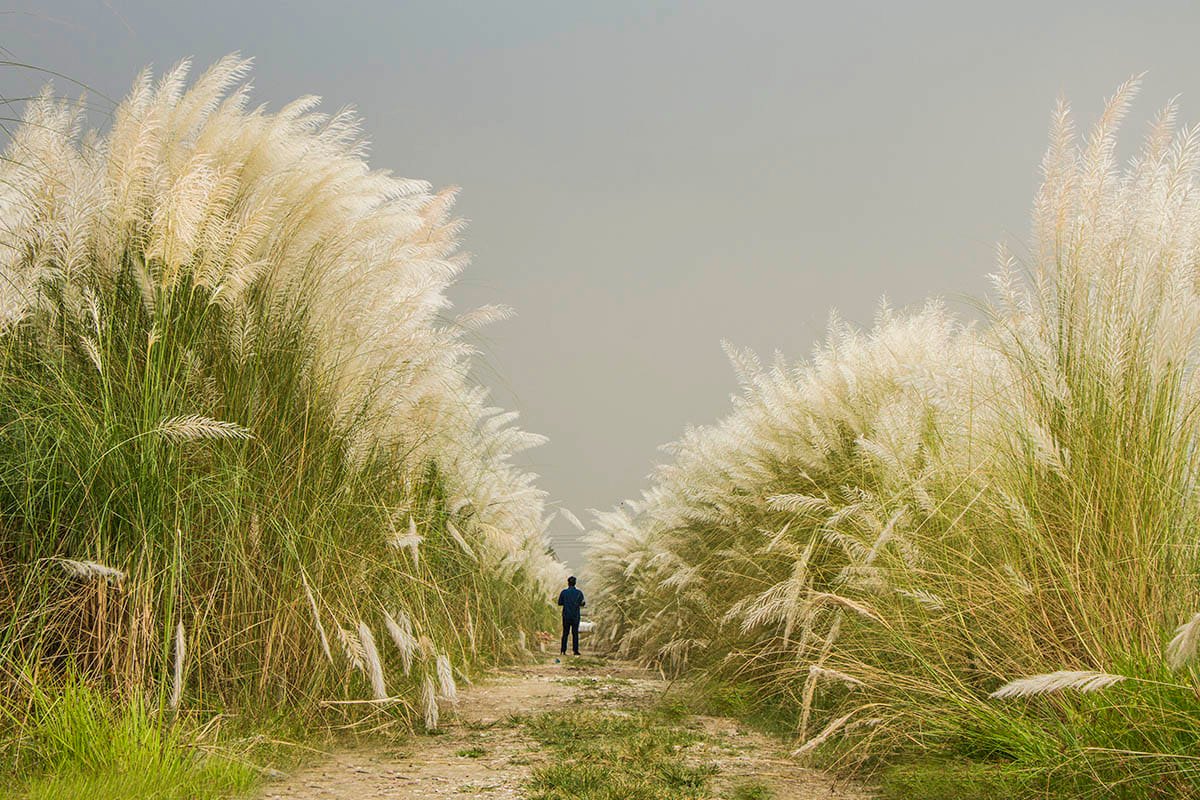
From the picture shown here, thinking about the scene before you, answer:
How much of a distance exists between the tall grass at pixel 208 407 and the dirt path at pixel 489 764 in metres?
0.28

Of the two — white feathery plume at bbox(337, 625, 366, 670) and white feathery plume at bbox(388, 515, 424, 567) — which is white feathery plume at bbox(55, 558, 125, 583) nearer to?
white feathery plume at bbox(337, 625, 366, 670)

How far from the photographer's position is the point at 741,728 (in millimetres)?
4629

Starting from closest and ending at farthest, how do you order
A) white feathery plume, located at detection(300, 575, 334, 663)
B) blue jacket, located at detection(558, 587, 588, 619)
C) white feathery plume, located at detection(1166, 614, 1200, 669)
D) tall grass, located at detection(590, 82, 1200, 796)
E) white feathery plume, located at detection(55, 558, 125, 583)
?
white feathery plume, located at detection(1166, 614, 1200, 669) → tall grass, located at detection(590, 82, 1200, 796) → white feathery plume, located at detection(55, 558, 125, 583) → white feathery plume, located at detection(300, 575, 334, 663) → blue jacket, located at detection(558, 587, 588, 619)

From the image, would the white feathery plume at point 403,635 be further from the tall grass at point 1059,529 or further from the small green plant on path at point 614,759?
the tall grass at point 1059,529

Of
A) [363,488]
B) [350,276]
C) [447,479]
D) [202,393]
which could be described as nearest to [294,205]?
[350,276]

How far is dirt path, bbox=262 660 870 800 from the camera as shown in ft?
10.2

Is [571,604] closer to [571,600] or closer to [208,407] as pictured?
[571,600]

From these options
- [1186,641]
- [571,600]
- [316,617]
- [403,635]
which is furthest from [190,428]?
[571,600]

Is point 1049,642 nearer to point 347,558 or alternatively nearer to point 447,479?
point 347,558

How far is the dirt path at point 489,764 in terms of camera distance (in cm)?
311

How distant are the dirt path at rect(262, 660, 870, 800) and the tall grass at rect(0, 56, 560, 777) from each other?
281 millimetres

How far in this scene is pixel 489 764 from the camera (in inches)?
144

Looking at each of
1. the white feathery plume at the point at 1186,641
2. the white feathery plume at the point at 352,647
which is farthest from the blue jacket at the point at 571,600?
the white feathery plume at the point at 1186,641

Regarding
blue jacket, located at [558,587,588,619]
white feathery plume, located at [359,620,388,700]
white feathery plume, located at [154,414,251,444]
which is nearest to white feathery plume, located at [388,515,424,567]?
white feathery plume, located at [359,620,388,700]
